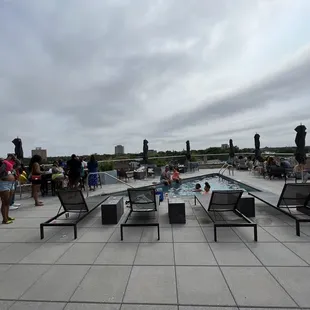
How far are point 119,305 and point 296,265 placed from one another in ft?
6.44

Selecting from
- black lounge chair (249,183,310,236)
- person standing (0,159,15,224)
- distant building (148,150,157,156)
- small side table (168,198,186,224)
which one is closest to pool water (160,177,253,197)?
black lounge chair (249,183,310,236)

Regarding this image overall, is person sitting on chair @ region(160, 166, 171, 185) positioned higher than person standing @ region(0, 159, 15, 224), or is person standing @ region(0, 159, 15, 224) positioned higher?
person standing @ region(0, 159, 15, 224)

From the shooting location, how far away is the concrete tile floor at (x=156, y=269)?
1966 mm

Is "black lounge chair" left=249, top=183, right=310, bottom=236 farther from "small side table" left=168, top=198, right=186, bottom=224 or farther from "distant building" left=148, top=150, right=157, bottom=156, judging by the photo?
"distant building" left=148, top=150, right=157, bottom=156

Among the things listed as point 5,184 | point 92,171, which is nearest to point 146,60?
point 92,171

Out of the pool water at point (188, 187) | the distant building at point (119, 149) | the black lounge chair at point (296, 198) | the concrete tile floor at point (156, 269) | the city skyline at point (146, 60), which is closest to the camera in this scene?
the concrete tile floor at point (156, 269)

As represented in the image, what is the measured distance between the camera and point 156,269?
8.27ft

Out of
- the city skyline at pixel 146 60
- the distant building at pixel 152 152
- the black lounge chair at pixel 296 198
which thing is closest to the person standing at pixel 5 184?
the city skyline at pixel 146 60

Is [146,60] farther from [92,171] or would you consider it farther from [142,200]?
[142,200]

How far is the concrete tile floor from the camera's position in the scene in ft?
6.45

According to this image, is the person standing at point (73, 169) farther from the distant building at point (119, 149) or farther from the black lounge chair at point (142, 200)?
the distant building at point (119, 149)

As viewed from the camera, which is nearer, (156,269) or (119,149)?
(156,269)

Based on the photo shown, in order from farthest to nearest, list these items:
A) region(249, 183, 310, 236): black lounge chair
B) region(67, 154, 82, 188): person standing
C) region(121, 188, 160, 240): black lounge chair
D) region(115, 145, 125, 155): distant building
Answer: region(115, 145, 125, 155): distant building → region(67, 154, 82, 188): person standing → region(121, 188, 160, 240): black lounge chair → region(249, 183, 310, 236): black lounge chair

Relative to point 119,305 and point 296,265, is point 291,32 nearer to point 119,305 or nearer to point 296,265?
point 296,265
